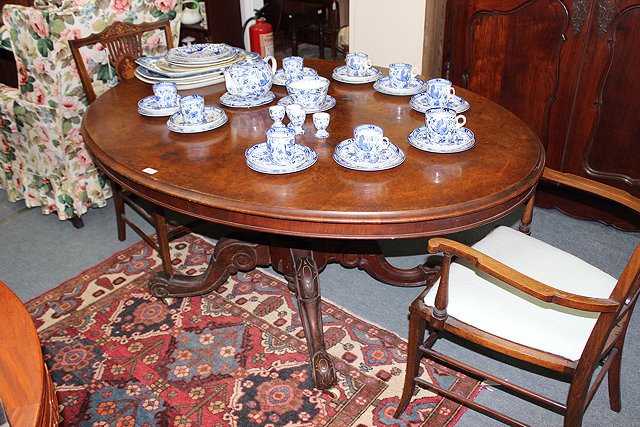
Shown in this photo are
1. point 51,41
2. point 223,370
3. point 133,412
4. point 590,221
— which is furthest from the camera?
point 590,221

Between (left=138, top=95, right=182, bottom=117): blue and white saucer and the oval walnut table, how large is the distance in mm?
22

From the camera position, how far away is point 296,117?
1.60 m

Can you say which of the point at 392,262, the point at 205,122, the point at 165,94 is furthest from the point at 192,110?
the point at 392,262

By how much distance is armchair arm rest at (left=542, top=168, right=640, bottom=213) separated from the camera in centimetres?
147

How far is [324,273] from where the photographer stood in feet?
7.84

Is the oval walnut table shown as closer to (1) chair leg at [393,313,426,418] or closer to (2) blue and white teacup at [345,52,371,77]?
(2) blue and white teacup at [345,52,371,77]

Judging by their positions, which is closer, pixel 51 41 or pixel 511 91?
pixel 51 41

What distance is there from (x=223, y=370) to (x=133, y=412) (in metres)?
0.30

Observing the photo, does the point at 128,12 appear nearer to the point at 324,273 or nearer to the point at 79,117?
the point at 79,117

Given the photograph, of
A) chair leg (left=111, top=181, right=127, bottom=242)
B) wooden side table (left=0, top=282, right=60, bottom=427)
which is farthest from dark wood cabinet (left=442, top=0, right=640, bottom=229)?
wooden side table (left=0, top=282, right=60, bottom=427)

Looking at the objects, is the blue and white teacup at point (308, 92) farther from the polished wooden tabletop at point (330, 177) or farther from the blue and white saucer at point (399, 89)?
A: the blue and white saucer at point (399, 89)

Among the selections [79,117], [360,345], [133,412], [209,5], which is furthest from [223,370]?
[209,5]

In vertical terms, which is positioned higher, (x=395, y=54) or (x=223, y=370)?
(x=395, y=54)

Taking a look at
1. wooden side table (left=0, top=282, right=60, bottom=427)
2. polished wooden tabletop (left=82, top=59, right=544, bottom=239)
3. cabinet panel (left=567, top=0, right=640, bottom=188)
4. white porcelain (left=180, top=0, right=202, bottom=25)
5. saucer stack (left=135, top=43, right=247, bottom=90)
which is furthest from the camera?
white porcelain (left=180, top=0, right=202, bottom=25)
